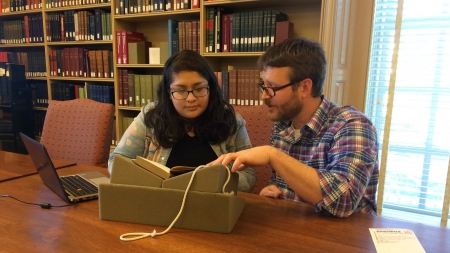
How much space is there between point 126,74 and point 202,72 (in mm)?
1827

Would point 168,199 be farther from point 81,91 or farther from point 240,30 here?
point 81,91

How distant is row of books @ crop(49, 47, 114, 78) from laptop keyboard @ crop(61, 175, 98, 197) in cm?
200

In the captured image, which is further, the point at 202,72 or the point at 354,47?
the point at 354,47

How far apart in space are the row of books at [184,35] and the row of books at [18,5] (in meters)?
1.63

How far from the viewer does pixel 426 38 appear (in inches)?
88.4

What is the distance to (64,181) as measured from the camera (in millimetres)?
1276

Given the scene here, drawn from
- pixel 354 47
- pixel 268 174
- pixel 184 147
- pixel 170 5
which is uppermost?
pixel 170 5

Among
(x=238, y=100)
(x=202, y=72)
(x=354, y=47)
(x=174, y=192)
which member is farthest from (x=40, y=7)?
(x=174, y=192)

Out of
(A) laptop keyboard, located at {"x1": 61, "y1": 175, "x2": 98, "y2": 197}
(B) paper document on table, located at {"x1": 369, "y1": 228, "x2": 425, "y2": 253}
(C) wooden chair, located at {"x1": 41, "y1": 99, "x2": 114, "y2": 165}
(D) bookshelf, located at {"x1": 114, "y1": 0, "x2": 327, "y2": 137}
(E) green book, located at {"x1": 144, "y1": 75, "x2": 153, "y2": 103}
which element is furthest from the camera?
(E) green book, located at {"x1": 144, "y1": 75, "x2": 153, "y2": 103}

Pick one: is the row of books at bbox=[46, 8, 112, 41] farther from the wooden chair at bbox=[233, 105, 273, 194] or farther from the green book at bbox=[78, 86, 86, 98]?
the wooden chair at bbox=[233, 105, 273, 194]

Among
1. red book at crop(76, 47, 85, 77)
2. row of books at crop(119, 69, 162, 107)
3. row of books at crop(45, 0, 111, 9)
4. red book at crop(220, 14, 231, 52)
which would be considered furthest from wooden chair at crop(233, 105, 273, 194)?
red book at crop(76, 47, 85, 77)

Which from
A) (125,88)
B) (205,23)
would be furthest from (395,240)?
(125,88)

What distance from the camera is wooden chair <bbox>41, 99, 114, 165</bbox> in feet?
6.01

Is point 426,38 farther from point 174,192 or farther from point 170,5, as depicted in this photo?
point 174,192
